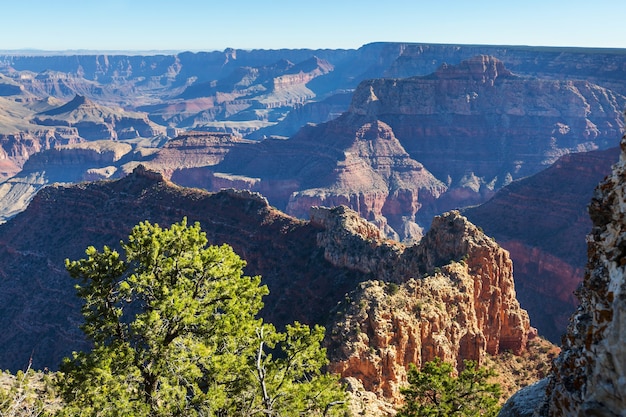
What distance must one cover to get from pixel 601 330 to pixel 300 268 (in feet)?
169

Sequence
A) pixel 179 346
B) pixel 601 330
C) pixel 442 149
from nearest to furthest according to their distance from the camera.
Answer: pixel 601 330
pixel 179 346
pixel 442 149

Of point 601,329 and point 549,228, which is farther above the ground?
point 601,329

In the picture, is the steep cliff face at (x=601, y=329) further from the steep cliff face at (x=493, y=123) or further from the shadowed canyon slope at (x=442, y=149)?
the steep cliff face at (x=493, y=123)

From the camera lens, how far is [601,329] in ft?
35.0

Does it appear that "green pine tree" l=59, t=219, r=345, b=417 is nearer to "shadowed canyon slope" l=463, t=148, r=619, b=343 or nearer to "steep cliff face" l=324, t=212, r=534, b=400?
"steep cliff face" l=324, t=212, r=534, b=400

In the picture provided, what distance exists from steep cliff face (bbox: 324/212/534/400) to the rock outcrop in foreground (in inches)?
950

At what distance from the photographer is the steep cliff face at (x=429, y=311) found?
37.4 m

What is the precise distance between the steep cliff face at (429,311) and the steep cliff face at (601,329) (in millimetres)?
24535

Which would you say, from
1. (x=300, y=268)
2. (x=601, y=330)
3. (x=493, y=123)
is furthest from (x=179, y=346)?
(x=493, y=123)

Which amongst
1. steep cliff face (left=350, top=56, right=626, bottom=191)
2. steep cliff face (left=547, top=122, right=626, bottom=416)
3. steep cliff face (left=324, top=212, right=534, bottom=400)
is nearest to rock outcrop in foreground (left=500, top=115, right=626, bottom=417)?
steep cliff face (left=547, top=122, right=626, bottom=416)

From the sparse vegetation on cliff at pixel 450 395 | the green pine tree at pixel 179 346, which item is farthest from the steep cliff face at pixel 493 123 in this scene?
the green pine tree at pixel 179 346

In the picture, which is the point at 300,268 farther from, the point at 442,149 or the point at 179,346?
the point at 442,149

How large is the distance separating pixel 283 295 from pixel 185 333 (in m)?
40.6

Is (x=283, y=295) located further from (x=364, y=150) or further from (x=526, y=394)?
(x=364, y=150)
